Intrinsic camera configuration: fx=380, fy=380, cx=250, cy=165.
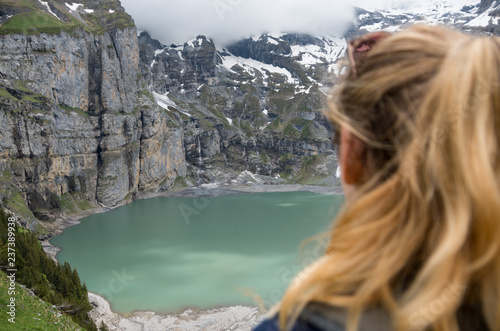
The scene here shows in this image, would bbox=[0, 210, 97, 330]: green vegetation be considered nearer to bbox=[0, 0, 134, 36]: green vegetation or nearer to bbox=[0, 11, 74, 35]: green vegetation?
bbox=[0, 11, 74, 35]: green vegetation

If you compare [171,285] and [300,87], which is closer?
[171,285]

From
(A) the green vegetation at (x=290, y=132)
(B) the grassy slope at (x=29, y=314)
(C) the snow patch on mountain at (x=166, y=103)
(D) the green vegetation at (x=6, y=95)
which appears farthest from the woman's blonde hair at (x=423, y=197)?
(A) the green vegetation at (x=290, y=132)

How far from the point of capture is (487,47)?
1.21 m

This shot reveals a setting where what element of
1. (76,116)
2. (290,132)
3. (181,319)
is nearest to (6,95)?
(76,116)

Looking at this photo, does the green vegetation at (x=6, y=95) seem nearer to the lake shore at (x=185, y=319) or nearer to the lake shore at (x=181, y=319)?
the lake shore at (x=181, y=319)

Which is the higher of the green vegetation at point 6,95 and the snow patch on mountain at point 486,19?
the snow patch on mountain at point 486,19

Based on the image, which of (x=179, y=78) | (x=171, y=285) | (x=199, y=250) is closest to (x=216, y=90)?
(x=179, y=78)

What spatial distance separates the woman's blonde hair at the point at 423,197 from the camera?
1044mm

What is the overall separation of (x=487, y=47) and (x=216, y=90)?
519ft

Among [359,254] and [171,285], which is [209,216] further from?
[359,254]

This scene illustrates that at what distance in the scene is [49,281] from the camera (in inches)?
953

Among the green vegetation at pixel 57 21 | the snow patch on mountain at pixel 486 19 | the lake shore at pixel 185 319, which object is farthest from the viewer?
the snow patch on mountain at pixel 486 19

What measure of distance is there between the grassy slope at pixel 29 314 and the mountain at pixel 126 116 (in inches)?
1452

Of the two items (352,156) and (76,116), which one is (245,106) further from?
(352,156)
